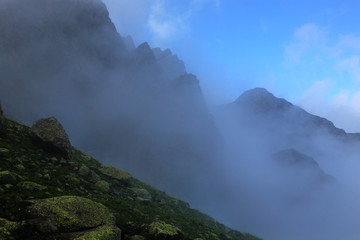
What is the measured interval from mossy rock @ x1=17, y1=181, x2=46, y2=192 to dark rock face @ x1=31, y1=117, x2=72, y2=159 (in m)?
12.4

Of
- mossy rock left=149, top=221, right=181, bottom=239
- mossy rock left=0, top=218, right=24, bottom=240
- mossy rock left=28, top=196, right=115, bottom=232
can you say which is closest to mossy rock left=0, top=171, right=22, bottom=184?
mossy rock left=28, top=196, right=115, bottom=232

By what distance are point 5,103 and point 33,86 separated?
3169cm

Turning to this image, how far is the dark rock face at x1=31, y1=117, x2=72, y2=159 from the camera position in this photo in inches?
965

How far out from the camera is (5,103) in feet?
381

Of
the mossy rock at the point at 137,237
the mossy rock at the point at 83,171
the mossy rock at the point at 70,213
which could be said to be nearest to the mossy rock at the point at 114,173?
the mossy rock at the point at 83,171

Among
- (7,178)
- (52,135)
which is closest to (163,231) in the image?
(7,178)

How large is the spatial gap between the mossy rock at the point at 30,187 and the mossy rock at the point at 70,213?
2632mm

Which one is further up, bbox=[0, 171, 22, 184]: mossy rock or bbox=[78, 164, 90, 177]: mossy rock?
bbox=[78, 164, 90, 177]: mossy rock

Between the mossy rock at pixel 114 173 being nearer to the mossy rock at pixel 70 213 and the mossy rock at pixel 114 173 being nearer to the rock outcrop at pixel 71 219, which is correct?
the mossy rock at pixel 70 213

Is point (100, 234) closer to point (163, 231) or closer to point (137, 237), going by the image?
point (137, 237)

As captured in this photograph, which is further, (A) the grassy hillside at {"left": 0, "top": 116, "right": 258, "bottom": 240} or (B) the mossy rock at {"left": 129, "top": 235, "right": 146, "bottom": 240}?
(B) the mossy rock at {"left": 129, "top": 235, "right": 146, "bottom": 240}

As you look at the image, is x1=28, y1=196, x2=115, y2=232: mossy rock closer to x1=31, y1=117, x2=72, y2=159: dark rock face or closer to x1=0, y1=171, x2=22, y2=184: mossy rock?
x1=0, y1=171, x2=22, y2=184: mossy rock

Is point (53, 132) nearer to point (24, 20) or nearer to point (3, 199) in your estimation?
point (3, 199)

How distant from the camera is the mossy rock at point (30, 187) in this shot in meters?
12.7
